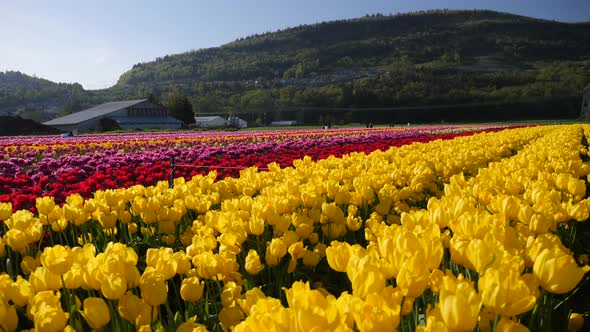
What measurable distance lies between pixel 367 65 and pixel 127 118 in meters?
117

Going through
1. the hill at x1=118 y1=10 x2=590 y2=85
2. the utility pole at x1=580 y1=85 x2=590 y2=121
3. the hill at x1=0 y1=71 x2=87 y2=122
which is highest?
the hill at x1=118 y1=10 x2=590 y2=85

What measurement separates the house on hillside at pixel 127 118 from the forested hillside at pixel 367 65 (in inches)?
1216

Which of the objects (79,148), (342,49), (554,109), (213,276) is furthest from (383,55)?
(213,276)

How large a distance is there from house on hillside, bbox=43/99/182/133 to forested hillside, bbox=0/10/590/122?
30878mm

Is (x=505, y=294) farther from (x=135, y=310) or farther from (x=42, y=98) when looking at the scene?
(x=42, y=98)

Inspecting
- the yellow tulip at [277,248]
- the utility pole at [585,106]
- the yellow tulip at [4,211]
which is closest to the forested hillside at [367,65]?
the utility pole at [585,106]

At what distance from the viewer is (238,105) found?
10831cm

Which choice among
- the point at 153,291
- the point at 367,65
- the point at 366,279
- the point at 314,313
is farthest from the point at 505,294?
the point at 367,65

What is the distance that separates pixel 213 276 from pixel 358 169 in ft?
9.35

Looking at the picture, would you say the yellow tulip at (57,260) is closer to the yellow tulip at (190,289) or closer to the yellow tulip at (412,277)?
the yellow tulip at (190,289)

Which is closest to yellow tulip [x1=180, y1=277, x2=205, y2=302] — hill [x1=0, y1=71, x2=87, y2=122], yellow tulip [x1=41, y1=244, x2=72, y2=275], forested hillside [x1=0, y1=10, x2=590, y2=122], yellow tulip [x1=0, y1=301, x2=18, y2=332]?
yellow tulip [x1=41, y1=244, x2=72, y2=275]

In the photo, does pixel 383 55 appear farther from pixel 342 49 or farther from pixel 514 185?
pixel 514 185

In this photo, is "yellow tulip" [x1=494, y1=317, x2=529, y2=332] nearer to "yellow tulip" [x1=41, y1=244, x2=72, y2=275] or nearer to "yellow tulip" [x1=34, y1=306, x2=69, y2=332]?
"yellow tulip" [x1=34, y1=306, x2=69, y2=332]

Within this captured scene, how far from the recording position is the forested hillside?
325 ft
